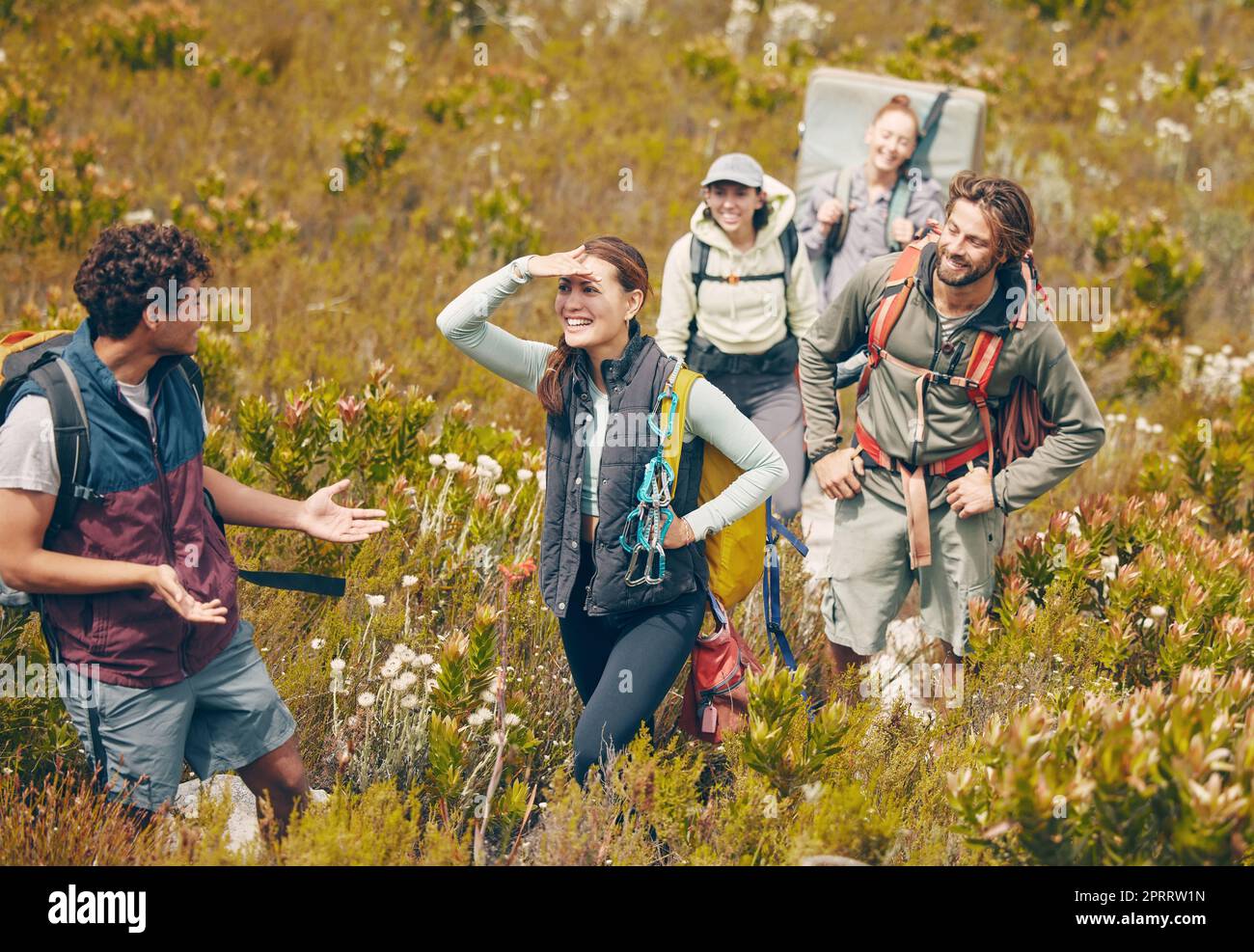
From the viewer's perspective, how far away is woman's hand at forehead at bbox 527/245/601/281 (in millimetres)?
3131

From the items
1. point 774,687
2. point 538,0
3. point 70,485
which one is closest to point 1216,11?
point 538,0

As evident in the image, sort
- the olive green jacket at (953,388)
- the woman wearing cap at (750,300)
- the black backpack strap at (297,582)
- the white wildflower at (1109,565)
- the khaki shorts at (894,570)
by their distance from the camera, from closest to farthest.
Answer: the black backpack strap at (297,582)
the olive green jacket at (953,388)
the khaki shorts at (894,570)
the white wildflower at (1109,565)
the woman wearing cap at (750,300)

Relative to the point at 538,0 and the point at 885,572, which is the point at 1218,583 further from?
the point at 538,0

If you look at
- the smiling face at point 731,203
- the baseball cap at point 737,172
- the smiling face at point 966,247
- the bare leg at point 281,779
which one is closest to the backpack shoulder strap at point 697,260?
the smiling face at point 731,203

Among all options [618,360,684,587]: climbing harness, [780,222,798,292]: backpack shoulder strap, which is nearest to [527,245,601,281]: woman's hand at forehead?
[618,360,684,587]: climbing harness

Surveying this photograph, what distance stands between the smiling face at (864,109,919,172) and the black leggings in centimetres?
340

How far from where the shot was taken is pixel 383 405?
4914mm

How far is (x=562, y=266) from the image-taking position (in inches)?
124

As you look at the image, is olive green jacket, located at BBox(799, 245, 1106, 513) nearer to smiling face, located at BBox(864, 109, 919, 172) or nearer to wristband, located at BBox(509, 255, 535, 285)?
wristband, located at BBox(509, 255, 535, 285)

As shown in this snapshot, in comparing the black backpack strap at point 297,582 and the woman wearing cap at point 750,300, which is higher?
the woman wearing cap at point 750,300

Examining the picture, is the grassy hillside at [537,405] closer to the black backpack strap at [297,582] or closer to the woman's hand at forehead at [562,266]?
the black backpack strap at [297,582]

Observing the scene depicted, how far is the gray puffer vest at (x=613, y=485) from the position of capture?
10.5ft

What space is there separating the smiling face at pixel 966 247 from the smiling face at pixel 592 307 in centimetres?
110

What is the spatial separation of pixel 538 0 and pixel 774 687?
1250cm
